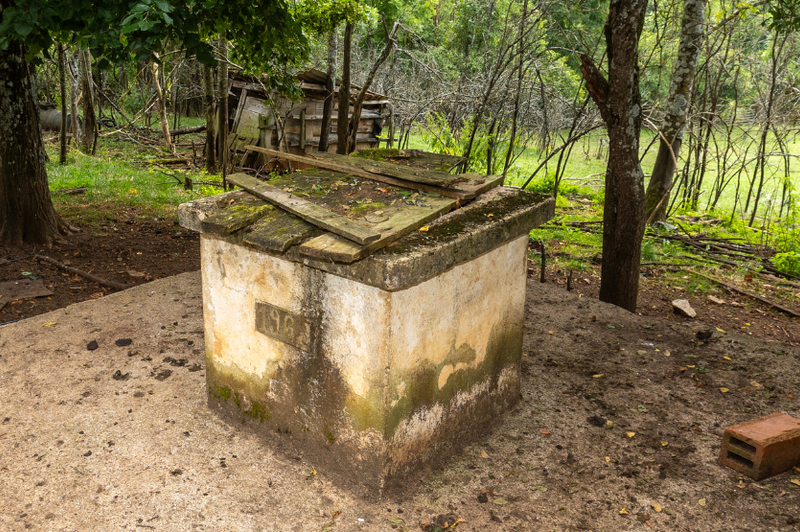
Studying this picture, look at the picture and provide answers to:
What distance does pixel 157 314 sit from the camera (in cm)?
488

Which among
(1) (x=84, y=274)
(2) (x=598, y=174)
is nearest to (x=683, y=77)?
(2) (x=598, y=174)

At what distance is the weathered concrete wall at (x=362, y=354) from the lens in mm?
2748

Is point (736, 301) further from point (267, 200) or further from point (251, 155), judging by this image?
point (251, 155)

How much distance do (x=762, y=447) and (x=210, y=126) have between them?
10.1 metres

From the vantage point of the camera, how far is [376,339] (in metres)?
2.68

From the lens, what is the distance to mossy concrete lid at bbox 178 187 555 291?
2582 millimetres

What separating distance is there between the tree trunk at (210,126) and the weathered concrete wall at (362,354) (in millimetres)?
8077

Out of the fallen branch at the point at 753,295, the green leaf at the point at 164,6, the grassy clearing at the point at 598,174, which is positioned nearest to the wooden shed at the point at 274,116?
the grassy clearing at the point at 598,174

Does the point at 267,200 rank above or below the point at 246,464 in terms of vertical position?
above

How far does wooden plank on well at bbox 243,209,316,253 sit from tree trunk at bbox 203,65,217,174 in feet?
27.4

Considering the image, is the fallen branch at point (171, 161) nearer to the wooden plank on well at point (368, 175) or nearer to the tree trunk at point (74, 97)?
the tree trunk at point (74, 97)

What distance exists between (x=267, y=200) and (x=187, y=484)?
150 cm

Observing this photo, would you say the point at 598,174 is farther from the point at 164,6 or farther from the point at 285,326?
the point at 285,326

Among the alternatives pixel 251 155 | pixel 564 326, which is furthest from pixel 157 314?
pixel 251 155
